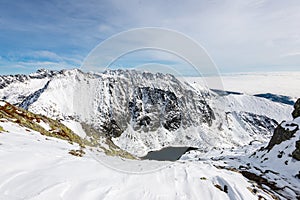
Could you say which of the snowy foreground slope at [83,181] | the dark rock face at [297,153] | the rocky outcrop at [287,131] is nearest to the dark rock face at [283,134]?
the rocky outcrop at [287,131]

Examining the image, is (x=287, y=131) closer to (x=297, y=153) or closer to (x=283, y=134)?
(x=283, y=134)

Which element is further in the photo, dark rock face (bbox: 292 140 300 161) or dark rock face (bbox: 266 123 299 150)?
dark rock face (bbox: 266 123 299 150)

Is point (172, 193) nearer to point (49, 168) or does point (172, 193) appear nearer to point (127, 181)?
point (127, 181)

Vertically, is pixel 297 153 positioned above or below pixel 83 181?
below

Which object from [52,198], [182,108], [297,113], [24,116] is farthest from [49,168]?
[182,108]

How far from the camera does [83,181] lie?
9.06 meters

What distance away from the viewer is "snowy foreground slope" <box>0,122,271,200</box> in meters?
7.68

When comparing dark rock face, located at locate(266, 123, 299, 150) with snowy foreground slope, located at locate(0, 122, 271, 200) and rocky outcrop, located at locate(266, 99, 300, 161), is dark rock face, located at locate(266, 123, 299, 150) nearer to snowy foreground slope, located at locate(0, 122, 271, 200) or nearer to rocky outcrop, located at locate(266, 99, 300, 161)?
rocky outcrop, located at locate(266, 99, 300, 161)

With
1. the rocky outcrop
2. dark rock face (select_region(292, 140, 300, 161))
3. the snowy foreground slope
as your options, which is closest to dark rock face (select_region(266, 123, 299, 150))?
the rocky outcrop

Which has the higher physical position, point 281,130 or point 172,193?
point 172,193

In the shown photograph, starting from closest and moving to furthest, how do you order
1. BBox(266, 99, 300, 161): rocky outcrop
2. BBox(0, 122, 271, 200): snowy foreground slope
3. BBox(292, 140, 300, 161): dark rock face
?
BBox(0, 122, 271, 200): snowy foreground slope
BBox(292, 140, 300, 161): dark rock face
BBox(266, 99, 300, 161): rocky outcrop

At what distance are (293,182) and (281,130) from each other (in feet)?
44.3

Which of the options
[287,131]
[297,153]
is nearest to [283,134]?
[287,131]

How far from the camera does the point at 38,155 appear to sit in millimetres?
10938
